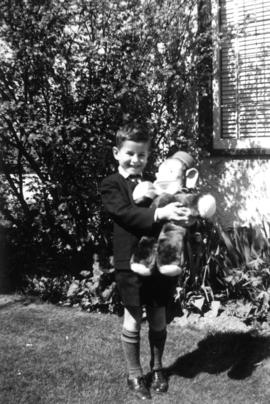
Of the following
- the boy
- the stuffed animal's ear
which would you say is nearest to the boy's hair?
the boy

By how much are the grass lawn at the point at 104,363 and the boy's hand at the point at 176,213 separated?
1.22 m

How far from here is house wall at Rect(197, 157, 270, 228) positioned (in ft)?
17.9

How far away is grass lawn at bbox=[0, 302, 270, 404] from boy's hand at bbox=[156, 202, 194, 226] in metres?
1.22

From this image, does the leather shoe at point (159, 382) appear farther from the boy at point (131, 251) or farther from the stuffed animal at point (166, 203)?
the stuffed animal at point (166, 203)

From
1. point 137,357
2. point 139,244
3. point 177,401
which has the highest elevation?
point 139,244

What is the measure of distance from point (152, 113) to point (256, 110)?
45.9 inches

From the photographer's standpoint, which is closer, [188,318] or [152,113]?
[188,318]

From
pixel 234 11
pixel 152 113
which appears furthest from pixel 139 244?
pixel 234 11

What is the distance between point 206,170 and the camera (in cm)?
576

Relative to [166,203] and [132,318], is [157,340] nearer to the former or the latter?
[132,318]

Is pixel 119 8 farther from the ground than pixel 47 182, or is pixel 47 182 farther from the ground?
pixel 119 8

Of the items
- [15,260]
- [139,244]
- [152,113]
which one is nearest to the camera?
[139,244]

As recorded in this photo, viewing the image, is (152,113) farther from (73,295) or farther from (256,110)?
(73,295)

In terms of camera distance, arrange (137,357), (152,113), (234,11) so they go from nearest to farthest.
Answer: (137,357) < (152,113) < (234,11)
